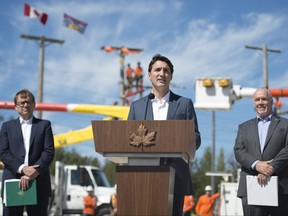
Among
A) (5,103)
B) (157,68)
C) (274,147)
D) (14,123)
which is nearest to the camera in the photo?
(157,68)

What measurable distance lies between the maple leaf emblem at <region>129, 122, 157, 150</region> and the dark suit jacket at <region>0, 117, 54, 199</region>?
1.76m

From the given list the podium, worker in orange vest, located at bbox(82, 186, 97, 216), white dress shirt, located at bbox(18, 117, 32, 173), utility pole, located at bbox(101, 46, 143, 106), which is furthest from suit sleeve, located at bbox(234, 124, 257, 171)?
utility pole, located at bbox(101, 46, 143, 106)

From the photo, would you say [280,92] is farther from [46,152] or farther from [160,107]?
[160,107]

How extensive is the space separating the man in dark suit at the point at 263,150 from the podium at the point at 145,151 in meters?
1.44

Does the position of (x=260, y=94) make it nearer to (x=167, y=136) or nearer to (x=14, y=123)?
(x=167, y=136)

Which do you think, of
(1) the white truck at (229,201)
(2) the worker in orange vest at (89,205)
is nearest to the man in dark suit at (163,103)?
(1) the white truck at (229,201)

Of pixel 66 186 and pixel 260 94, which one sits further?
pixel 66 186

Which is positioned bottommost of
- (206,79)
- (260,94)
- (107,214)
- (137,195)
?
(107,214)

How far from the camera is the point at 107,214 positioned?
17688mm

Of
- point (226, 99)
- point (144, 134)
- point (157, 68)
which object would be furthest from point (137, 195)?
point (226, 99)

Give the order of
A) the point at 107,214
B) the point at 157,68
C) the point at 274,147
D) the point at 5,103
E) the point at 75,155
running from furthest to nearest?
the point at 75,155 → the point at 107,214 → the point at 5,103 → the point at 274,147 → the point at 157,68

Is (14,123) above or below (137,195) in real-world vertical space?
above

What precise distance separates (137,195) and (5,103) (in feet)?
36.8

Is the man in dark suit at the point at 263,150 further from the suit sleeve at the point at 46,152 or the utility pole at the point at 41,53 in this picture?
the utility pole at the point at 41,53
